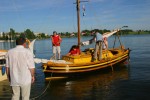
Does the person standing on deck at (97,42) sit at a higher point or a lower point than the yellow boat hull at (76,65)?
higher

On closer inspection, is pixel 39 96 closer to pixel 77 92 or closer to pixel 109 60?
pixel 77 92

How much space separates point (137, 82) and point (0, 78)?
10019mm

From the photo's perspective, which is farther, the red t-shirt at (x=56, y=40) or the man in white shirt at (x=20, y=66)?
the red t-shirt at (x=56, y=40)

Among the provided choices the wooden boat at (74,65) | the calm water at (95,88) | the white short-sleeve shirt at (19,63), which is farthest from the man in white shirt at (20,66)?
the wooden boat at (74,65)

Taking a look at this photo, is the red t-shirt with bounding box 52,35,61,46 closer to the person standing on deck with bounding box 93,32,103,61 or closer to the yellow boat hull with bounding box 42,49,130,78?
the yellow boat hull with bounding box 42,49,130,78

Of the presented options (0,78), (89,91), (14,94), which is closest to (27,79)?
(14,94)

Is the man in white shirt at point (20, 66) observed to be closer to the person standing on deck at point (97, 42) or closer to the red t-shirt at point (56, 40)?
the red t-shirt at point (56, 40)

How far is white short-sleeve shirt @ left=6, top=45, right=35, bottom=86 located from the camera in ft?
22.8

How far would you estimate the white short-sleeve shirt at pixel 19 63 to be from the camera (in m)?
6.96

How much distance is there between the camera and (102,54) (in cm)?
2234

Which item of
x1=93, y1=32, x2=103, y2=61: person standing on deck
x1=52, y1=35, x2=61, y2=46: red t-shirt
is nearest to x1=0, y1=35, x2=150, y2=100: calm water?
x1=93, y1=32, x2=103, y2=61: person standing on deck

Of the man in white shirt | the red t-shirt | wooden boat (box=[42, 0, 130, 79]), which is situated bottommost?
wooden boat (box=[42, 0, 130, 79])

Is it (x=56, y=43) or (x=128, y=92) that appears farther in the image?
(x=56, y=43)

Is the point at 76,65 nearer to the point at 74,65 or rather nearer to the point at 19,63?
the point at 74,65
